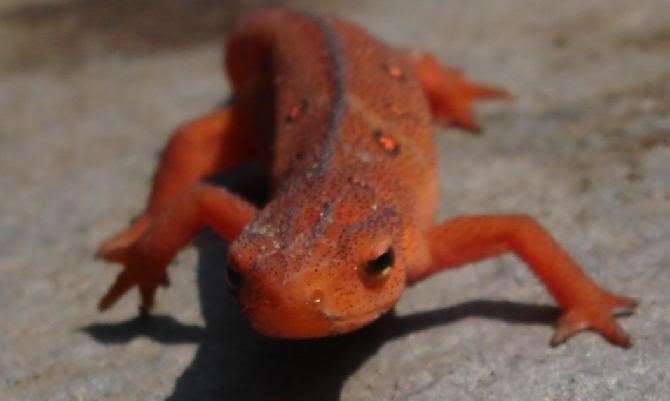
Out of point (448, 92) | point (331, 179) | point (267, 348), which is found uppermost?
point (331, 179)

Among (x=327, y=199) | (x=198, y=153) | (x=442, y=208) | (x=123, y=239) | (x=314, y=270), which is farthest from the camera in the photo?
(x=198, y=153)

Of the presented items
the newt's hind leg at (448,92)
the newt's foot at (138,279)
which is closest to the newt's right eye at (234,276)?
the newt's foot at (138,279)

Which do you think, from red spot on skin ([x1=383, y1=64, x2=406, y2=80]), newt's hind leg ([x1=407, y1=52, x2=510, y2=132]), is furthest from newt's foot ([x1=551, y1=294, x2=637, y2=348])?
newt's hind leg ([x1=407, y1=52, x2=510, y2=132])

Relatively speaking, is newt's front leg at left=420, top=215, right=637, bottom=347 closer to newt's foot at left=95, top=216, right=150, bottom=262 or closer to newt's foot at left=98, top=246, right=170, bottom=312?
newt's foot at left=98, top=246, right=170, bottom=312

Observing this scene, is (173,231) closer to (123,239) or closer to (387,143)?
(123,239)

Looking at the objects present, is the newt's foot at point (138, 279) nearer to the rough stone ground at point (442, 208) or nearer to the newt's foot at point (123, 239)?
the rough stone ground at point (442, 208)

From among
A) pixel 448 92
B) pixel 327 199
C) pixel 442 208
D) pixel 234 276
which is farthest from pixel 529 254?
pixel 448 92
